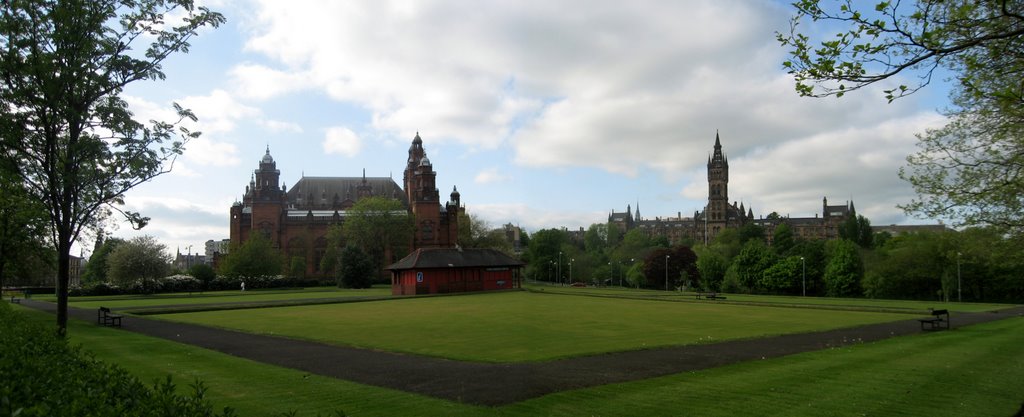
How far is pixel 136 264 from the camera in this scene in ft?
214

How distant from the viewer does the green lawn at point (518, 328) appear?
1845 cm

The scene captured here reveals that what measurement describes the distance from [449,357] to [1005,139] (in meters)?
16.0

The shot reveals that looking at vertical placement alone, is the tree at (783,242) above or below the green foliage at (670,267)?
above

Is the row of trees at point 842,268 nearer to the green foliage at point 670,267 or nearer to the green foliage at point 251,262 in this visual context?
the green foliage at point 670,267

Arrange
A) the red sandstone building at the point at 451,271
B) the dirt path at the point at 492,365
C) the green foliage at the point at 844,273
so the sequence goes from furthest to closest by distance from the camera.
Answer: the green foliage at the point at 844,273 < the red sandstone building at the point at 451,271 < the dirt path at the point at 492,365

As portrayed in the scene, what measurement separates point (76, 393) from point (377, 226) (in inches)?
3434

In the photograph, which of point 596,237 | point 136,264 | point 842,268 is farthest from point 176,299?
point 596,237

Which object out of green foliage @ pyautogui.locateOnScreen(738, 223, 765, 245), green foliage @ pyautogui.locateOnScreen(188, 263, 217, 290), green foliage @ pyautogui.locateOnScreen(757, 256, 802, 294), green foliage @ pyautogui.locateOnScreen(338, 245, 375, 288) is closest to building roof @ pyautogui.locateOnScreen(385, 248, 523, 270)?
green foliage @ pyautogui.locateOnScreen(338, 245, 375, 288)

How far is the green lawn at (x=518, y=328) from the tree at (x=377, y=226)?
177 ft

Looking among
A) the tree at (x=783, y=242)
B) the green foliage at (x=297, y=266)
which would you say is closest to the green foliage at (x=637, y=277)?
the tree at (x=783, y=242)

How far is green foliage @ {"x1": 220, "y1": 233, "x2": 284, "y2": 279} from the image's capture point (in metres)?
78.9

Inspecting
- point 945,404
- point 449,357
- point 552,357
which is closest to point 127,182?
point 449,357

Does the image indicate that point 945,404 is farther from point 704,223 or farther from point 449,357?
point 704,223

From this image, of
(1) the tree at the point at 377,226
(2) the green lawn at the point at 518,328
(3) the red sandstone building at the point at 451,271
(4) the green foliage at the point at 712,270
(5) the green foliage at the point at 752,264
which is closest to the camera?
(2) the green lawn at the point at 518,328
